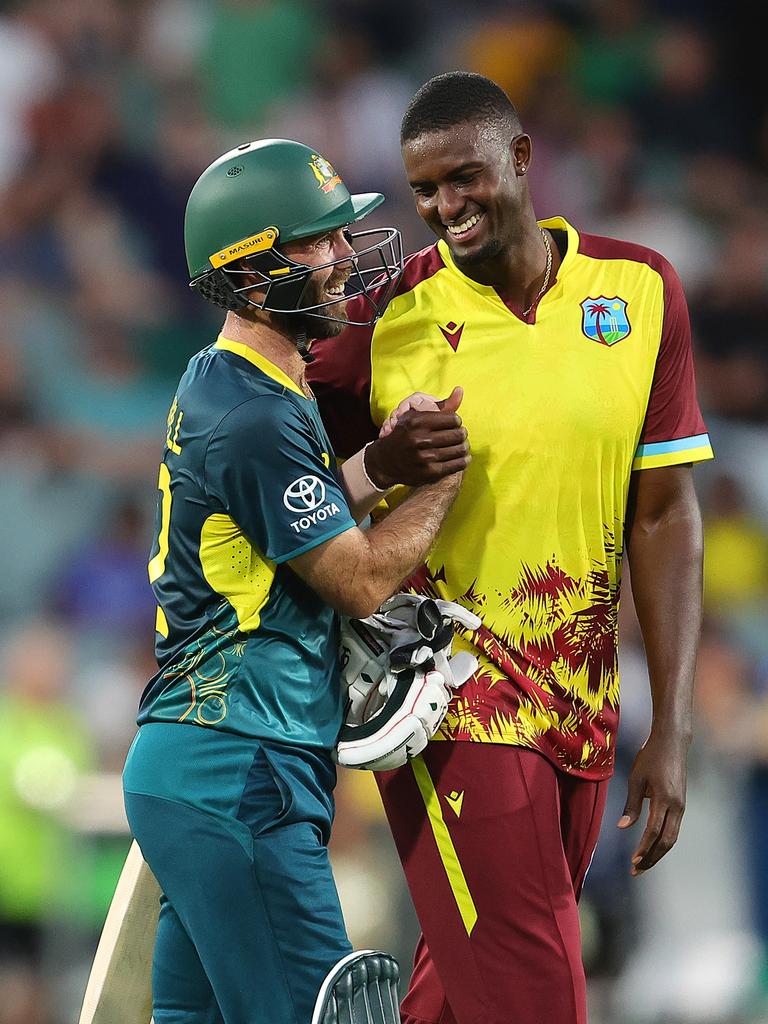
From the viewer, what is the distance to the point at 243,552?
8.70 feet

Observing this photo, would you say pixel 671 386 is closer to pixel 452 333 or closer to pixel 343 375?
pixel 452 333

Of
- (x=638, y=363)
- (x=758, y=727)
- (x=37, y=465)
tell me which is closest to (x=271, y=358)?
(x=638, y=363)

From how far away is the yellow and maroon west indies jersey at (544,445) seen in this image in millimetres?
2922

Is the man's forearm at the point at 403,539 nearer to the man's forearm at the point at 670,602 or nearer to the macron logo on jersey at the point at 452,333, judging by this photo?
the macron logo on jersey at the point at 452,333

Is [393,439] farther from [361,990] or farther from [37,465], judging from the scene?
[37,465]

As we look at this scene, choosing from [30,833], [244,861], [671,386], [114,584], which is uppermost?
[671,386]

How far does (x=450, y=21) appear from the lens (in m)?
7.33

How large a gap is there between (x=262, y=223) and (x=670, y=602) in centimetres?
114

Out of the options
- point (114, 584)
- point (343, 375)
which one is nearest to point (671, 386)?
point (343, 375)

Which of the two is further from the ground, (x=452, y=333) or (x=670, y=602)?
(x=452, y=333)

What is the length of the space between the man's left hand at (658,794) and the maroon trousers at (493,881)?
151 mm

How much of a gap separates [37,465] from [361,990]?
3956 mm

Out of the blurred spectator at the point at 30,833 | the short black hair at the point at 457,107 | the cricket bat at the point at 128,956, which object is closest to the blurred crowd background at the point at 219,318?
the blurred spectator at the point at 30,833

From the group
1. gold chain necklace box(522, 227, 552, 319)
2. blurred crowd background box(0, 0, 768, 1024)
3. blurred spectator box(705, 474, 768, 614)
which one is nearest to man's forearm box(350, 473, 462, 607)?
gold chain necklace box(522, 227, 552, 319)
